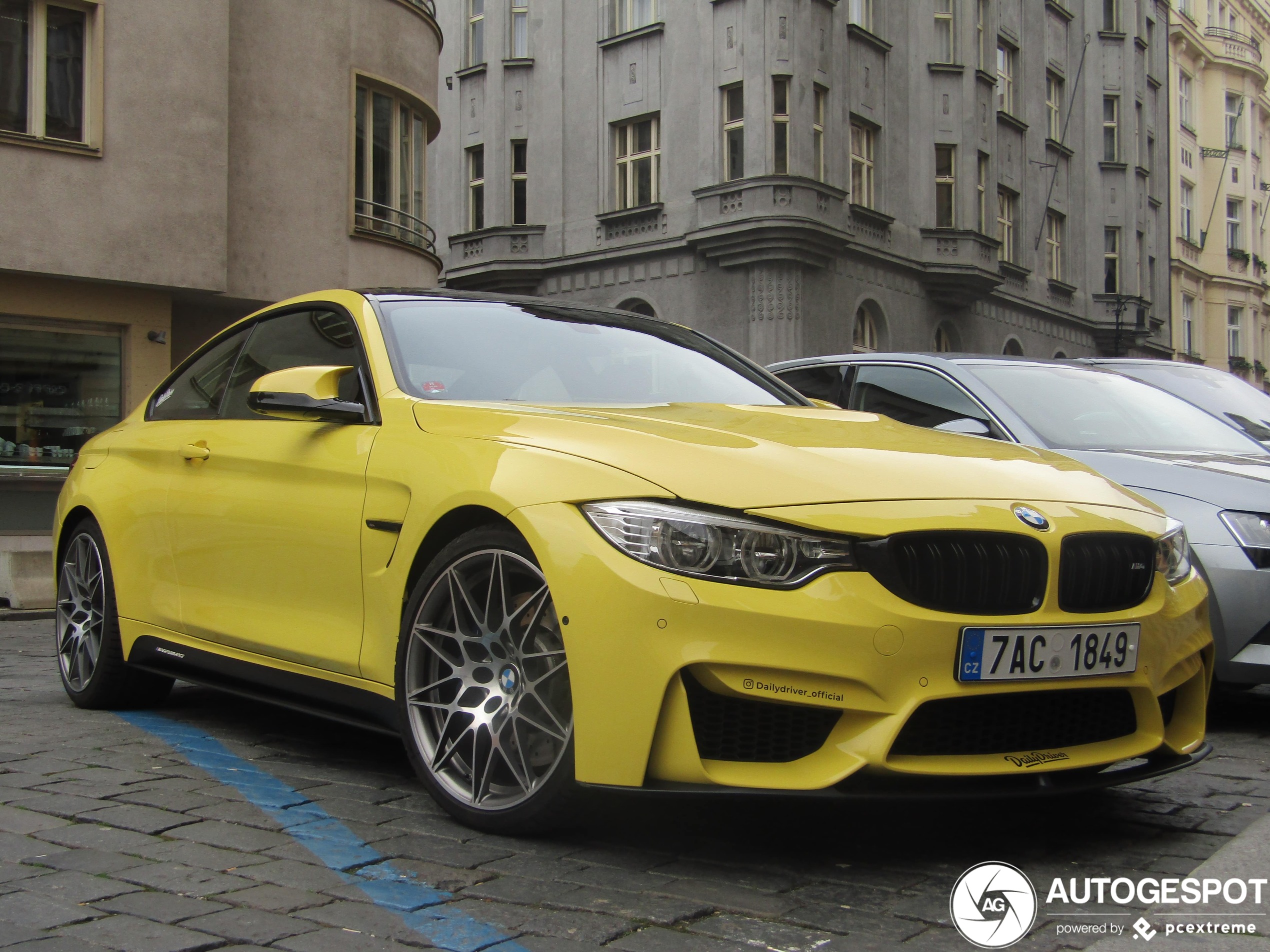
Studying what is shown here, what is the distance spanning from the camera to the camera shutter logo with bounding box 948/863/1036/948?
2887mm

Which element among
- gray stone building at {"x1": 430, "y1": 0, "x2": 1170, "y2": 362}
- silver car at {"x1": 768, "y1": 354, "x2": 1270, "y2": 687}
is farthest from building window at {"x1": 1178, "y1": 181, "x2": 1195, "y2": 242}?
silver car at {"x1": 768, "y1": 354, "x2": 1270, "y2": 687}

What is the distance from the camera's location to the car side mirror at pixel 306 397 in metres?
4.34

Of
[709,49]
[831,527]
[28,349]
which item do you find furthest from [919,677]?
[709,49]

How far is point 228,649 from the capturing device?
4.77 m

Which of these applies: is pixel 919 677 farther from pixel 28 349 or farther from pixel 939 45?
pixel 939 45

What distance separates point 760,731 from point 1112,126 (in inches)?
1631

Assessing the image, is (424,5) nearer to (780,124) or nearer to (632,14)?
(780,124)

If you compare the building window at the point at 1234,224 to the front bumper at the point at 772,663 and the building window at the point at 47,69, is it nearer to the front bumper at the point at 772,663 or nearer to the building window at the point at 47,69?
the building window at the point at 47,69

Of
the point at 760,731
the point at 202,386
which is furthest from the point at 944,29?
the point at 760,731

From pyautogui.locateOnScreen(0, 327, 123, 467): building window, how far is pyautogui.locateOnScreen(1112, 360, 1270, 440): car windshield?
1044cm

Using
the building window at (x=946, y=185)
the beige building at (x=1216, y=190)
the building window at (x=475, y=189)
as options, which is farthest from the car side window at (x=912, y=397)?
the beige building at (x=1216, y=190)

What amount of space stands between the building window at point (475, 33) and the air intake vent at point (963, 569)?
29089mm

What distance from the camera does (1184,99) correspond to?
5053 centimetres

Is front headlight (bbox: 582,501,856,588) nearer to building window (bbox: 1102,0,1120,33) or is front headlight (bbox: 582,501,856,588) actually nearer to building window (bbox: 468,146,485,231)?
building window (bbox: 468,146,485,231)
